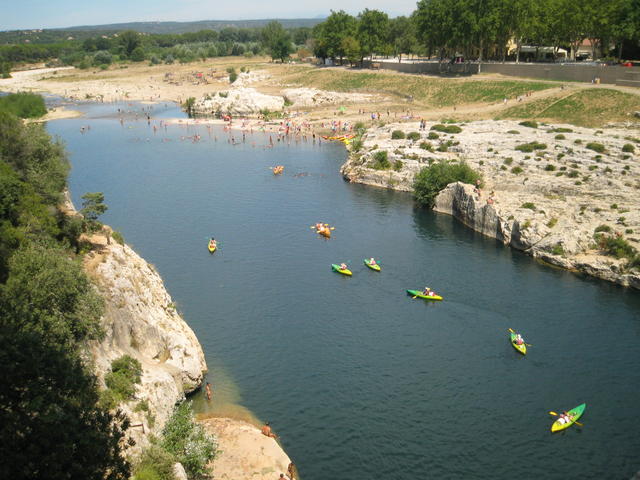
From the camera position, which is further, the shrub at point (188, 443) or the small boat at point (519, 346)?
the small boat at point (519, 346)

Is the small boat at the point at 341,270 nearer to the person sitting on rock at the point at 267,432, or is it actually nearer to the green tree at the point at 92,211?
the person sitting on rock at the point at 267,432

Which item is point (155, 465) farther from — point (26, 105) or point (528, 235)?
point (26, 105)

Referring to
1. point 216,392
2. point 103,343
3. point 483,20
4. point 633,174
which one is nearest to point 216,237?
point 216,392

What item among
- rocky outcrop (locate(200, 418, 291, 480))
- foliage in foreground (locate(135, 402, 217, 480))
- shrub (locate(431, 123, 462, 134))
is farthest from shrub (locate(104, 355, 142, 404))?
shrub (locate(431, 123, 462, 134))

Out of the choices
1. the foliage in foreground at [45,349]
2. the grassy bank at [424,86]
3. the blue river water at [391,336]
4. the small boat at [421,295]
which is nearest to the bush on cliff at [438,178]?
the blue river water at [391,336]

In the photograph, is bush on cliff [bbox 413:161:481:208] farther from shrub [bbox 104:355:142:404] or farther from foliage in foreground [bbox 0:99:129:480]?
shrub [bbox 104:355:142:404]
